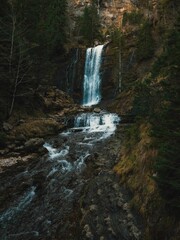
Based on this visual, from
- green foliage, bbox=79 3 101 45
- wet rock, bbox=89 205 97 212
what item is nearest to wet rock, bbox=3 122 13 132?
wet rock, bbox=89 205 97 212

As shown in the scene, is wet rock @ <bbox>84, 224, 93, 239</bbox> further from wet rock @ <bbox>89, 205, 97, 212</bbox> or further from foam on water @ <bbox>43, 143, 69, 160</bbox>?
foam on water @ <bbox>43, 143, 69, 160</bbox>

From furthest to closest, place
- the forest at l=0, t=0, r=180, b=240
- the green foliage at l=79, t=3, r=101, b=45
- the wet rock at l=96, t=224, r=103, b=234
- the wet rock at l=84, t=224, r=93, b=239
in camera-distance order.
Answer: the green foliage at l=79, t=3, r=101, b=45
the wet rock at l=96, t=224, r=103, b=234
the wet rock at l=84, t=224, r=93, b=239
the forest at l=0, t=0, r=180, b=240

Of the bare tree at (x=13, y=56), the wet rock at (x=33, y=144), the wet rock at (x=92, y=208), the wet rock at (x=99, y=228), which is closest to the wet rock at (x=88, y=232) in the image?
the wet rock at (x=99, y=228)

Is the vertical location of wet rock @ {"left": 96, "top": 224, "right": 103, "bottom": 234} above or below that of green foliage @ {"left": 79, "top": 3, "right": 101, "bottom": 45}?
below

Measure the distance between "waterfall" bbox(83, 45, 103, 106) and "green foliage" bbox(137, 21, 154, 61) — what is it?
7579mm

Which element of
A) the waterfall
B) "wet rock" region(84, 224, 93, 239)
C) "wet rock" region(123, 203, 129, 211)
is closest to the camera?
"wet rock" region(84, 224, 93, 239)

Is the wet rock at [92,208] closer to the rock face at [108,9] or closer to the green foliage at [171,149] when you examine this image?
the green foliage at [171,149]

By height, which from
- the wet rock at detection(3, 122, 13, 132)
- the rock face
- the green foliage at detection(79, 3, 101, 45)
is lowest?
the wet rock at detection(3, 122, 13, 132)

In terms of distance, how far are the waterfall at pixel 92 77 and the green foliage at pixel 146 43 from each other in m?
7.58

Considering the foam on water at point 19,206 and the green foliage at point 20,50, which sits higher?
the green foliage at point 20,50

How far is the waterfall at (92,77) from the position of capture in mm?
43438

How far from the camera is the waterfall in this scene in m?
43.4

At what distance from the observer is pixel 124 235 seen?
8484 millimetres

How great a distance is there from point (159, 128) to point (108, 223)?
11.4 ft
